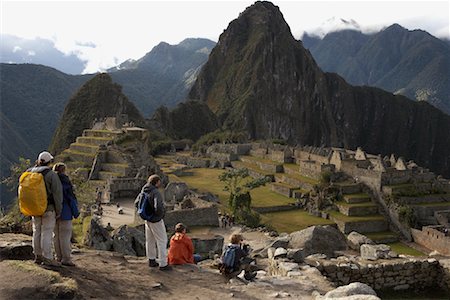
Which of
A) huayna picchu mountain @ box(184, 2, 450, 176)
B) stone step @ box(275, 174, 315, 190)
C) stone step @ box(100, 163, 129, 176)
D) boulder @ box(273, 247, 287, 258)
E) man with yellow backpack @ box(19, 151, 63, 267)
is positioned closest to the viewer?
man with yellow backpack @ box(19, 151, 63, 267)

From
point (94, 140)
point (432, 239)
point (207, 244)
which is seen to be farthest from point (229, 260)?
point (94, 140)

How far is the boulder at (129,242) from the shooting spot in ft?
46.8

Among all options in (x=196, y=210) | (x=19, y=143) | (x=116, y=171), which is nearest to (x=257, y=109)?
(x=19, y=143)

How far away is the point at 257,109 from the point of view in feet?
552

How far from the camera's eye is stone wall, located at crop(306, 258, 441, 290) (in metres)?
10.5

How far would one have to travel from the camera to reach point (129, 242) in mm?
14844

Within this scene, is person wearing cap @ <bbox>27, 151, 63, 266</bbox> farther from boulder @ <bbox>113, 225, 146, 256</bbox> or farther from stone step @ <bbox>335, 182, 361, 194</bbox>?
stone step @ <bbox>335, 182, 361, 194</bbox>

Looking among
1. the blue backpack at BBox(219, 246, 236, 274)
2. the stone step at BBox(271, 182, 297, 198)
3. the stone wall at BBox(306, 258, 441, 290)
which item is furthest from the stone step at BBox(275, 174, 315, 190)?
the blue backpack at BBox(219, 246, 236, 274)

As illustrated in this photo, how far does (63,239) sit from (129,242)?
6282 mm

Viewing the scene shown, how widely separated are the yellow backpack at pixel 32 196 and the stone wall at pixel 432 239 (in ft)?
102

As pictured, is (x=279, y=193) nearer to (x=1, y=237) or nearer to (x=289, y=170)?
(x=289, y=170)

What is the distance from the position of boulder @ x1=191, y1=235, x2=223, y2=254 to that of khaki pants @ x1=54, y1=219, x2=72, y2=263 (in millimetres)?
9899

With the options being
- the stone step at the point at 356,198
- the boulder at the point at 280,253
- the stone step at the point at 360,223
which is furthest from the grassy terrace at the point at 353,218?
the boulder at the point at 280,253

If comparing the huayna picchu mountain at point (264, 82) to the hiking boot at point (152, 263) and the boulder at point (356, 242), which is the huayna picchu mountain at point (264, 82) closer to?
the boulder at point (356, 242)
